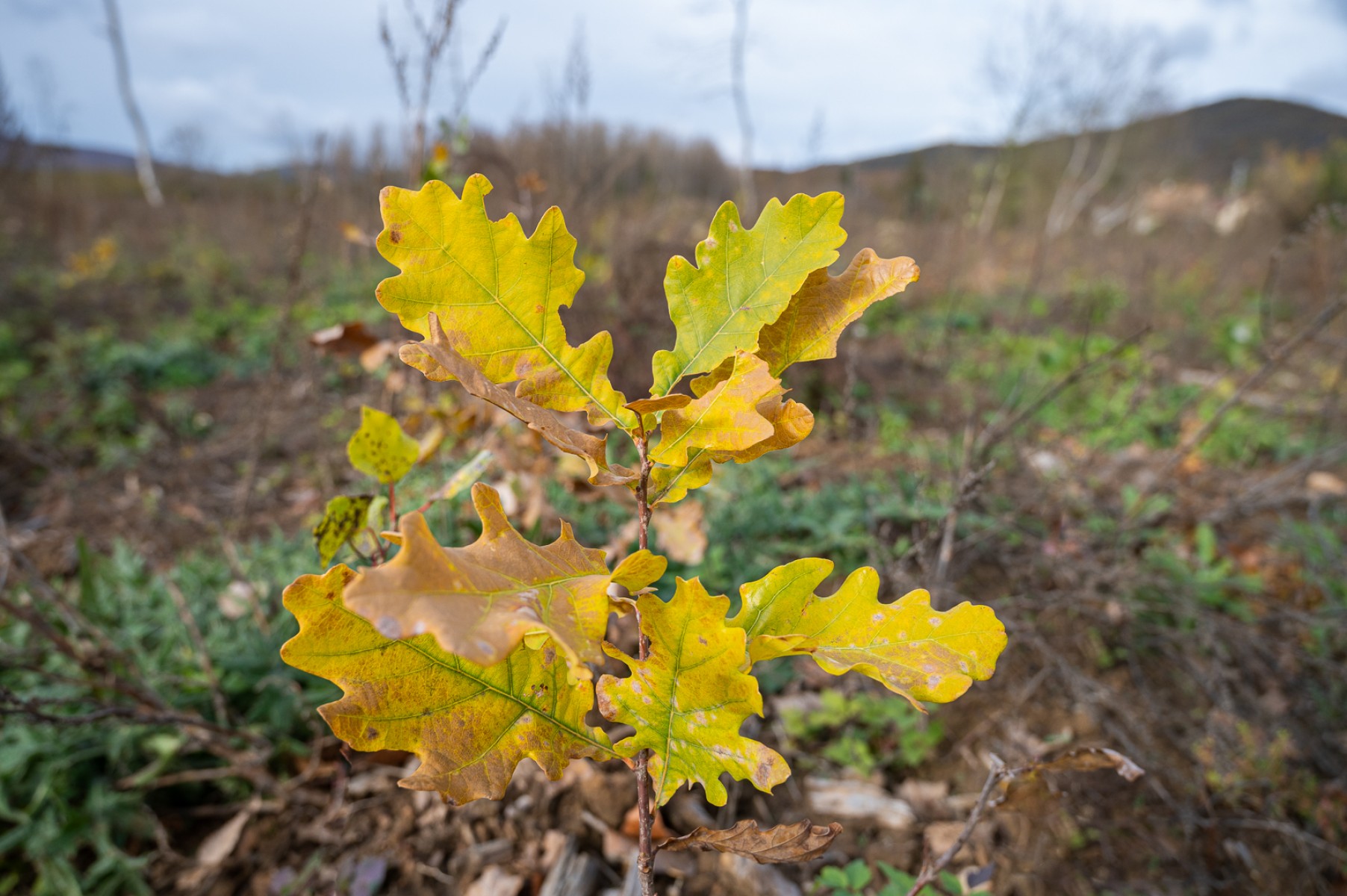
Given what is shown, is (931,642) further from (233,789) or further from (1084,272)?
(1084,272)

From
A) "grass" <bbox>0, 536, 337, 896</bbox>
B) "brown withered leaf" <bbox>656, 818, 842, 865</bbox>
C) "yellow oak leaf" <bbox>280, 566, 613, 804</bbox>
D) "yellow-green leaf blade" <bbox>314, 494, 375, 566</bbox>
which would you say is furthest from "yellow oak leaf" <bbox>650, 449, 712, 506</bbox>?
"grass" <bbox>0, 536, 337, 896</bbox>

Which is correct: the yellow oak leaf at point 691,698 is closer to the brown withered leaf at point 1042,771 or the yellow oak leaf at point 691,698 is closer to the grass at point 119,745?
the brown withered leaf at point 1042,771

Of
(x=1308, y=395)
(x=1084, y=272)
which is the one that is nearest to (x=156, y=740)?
(x=1308, y=395)

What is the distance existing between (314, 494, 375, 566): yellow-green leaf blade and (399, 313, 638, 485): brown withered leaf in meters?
0.37

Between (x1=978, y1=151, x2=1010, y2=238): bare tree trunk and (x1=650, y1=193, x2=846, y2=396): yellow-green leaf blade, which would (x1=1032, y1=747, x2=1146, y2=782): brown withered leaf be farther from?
(x1=978, y1=151, x2=1010, y2=238): bare tree trunk

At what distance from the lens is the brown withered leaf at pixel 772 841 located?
0.56 m

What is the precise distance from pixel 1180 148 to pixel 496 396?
31.2 meters

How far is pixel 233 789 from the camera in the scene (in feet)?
4.99

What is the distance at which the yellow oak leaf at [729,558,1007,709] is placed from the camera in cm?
50

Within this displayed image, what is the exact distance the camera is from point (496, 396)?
464 millimetres

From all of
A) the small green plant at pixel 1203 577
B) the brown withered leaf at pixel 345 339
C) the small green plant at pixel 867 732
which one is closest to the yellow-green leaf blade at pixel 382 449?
the brown withered leaf at pixel 345 339

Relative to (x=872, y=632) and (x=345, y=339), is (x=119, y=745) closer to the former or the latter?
(x=345, y=339)

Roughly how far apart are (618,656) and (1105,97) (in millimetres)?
26081

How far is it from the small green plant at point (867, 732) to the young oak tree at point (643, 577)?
1.08m
